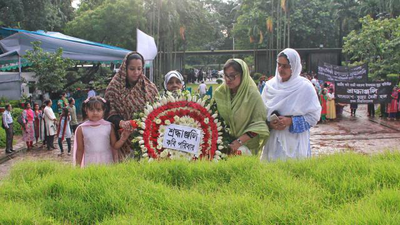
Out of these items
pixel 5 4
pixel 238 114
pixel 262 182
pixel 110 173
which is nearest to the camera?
pixel 262 182

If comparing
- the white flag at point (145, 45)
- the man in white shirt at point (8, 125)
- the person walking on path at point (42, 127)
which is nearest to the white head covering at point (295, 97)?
the man in white shirt at point (8, 125)

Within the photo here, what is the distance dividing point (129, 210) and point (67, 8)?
108 feet

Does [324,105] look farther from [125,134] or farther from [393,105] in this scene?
[125,134]

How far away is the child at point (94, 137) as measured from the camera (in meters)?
3.56

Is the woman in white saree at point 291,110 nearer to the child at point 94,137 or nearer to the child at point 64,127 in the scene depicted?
the child at point 94,137

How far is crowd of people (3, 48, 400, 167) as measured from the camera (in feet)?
11.0

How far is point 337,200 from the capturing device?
206 cm

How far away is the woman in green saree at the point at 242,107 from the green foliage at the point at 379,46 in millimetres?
16837

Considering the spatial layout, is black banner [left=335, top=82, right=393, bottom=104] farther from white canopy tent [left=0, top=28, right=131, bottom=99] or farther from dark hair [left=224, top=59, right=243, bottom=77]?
dark hair [left=224, top=59, right=243, bottom=77]


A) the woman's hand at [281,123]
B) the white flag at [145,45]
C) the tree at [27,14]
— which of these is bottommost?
the woman's hand at [281,123]

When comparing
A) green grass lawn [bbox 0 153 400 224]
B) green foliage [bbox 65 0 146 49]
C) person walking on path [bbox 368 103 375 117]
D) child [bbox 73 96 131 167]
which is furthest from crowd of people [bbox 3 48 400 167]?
green foliage [bbox 65 0 146 49]

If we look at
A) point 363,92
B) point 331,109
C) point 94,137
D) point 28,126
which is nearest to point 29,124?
point 28,126

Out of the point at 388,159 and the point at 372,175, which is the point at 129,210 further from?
the point at 388,159

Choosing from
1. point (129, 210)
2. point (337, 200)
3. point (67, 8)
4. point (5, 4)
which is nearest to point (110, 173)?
point (129, 210)
